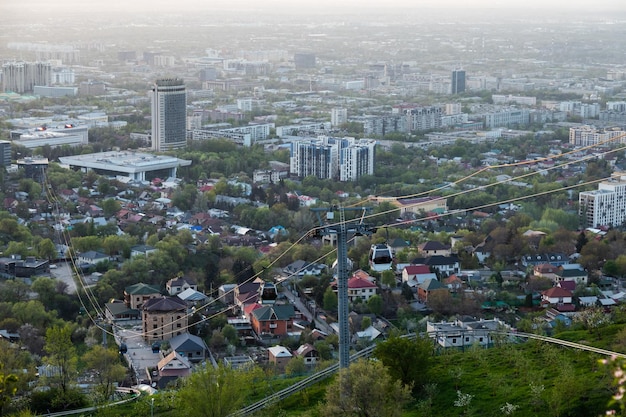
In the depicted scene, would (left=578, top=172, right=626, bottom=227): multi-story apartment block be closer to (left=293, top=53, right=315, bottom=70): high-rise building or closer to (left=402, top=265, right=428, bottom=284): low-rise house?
(left=402, top=265, right=428, bottom=284): low-rise house

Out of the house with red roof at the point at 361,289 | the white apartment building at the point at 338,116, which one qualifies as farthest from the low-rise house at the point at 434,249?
the white apartment building at the point at 338,116

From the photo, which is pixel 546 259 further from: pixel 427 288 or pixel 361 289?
pixel 361 289

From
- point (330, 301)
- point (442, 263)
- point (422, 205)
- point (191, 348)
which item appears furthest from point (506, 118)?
point (191, 348)

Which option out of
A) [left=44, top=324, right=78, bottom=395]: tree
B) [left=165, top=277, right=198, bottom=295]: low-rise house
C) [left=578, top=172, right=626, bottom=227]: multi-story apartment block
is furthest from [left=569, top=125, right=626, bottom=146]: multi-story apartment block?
[left=44, top=324, right=78, bottom=395]: tree

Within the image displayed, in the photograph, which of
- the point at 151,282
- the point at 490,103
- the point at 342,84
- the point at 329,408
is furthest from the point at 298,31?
the point at 329,408

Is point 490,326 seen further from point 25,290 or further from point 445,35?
point 445,35

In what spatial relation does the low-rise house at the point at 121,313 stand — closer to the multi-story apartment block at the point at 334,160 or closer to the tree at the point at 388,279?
the tree at the point at 388,279
